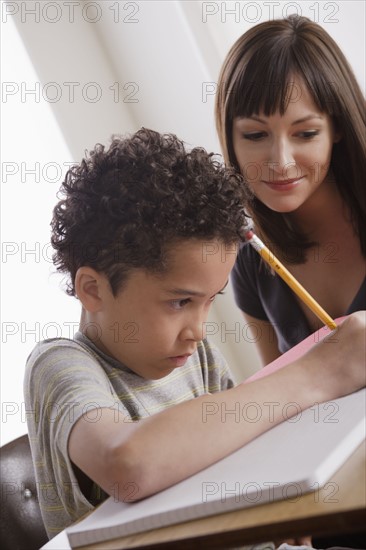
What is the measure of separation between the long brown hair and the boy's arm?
658mm

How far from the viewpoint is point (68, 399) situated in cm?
80

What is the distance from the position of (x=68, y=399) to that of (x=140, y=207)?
0.24 meters

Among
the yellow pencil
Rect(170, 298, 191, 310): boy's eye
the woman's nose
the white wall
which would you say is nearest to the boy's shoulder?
Rect(170, 298, 191, 310): boy's eye

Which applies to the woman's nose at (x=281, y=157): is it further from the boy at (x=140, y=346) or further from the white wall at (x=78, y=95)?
the white wall at (x=78, y=95)

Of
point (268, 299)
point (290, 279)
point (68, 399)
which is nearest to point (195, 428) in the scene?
point (68, 399)

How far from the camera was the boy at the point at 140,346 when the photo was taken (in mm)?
723

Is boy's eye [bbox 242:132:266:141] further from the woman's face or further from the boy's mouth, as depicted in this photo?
the boy's mouth

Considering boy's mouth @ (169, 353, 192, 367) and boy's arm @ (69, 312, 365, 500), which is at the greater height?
boy's mouth @ (169, 353, 192, 367)

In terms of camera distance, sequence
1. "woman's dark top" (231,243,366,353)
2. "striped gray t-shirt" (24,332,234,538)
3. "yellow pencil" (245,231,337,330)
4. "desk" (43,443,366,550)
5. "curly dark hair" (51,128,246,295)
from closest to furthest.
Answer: "desk" (43,443,366,550) < "striped gray t-shirt" (24,332,234,538) < "curly dark hair" (51,128,246,295) < "yellow pencil" (245,231,337,330) < "woman's dark top" (231,243,366,353)

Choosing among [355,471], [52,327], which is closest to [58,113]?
[52,327]

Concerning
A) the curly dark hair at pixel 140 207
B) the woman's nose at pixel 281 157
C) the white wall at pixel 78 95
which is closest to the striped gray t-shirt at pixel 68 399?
the curly dark hair at pixel 140 207

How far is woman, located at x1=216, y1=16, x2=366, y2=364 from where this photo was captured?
138 centimetres

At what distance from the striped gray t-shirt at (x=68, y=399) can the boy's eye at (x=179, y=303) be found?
0.11 metres

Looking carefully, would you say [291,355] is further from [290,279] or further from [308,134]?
[308,134]
